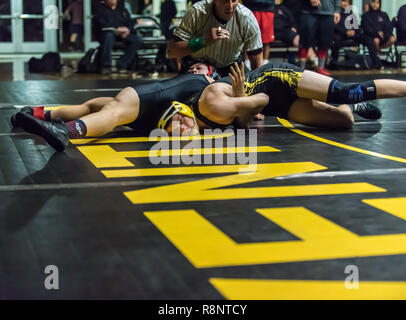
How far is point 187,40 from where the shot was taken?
4922mm

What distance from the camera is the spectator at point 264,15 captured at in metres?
8.48

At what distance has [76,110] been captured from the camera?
14.9ft

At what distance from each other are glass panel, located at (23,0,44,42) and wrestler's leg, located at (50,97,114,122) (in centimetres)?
1011

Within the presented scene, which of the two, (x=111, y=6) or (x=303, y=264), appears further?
(x=111, y=6)

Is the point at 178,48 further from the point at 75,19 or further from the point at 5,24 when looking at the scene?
the point at 5,24

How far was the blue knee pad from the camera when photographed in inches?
170

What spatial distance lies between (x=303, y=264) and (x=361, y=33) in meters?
9.59

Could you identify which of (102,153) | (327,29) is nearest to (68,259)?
(102,153)

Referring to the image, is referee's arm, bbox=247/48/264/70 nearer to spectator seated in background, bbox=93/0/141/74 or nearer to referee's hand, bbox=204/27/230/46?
referee's hand, bbox=204/27/230/46

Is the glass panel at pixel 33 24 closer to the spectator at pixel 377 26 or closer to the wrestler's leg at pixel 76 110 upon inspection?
the spectator at pixel 377 26

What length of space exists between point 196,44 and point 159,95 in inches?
A: 26.1

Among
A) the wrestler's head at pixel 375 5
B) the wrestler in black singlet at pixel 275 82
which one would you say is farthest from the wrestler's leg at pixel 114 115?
the wrestler's head at pixel 375 5

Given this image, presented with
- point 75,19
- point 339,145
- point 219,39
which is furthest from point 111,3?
point 339,145
